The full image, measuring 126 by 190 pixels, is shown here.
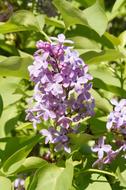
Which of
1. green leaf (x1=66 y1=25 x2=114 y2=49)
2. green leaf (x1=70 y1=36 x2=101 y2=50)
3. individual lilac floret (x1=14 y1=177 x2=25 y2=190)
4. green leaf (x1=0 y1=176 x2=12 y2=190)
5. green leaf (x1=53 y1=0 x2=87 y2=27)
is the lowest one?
individual lilac floret (x1=14 y1=177 x2=25 y2=190)

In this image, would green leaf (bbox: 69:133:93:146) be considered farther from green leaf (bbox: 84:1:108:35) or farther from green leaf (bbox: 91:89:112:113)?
green leaf (bbox: 84:1:108:35)

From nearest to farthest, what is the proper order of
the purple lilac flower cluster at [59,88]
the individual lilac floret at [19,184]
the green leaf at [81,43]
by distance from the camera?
the purple lilac flower cluster at [59,88], the green leaf at [81,43], the individual lilac floret at [19,184]

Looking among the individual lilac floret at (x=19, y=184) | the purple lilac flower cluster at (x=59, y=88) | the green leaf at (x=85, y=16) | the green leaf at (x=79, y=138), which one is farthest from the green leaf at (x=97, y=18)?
the individual lilac floret at (x=19, y=184)

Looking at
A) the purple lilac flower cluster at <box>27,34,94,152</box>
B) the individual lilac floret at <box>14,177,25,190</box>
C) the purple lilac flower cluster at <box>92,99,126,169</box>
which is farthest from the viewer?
the individual lilac floret at <box>14,177,25,190</box>

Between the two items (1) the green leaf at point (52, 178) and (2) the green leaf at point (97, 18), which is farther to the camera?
(2) the green leaf at point (97, 18)

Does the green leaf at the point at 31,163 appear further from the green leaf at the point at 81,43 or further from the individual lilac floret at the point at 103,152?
the green leaf at the point at 81,43

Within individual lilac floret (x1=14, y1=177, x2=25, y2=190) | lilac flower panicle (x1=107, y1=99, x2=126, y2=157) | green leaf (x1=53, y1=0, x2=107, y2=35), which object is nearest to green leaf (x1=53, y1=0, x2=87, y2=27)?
green leaf (x1=53, y1=0, x2=107, y2=35)
